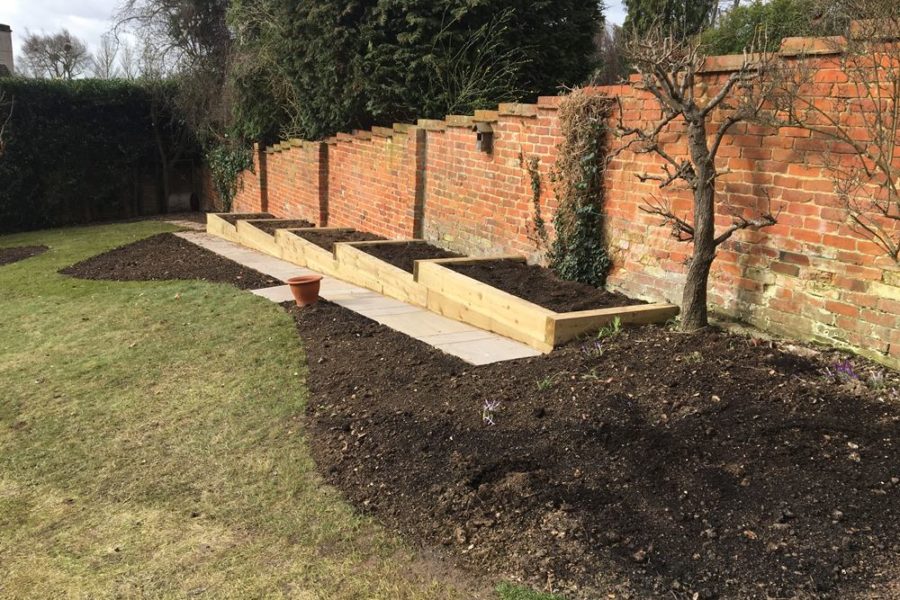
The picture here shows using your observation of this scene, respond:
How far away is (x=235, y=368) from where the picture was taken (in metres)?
5.70

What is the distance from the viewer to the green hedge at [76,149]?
16.6m

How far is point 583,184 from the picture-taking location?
20.7 feet

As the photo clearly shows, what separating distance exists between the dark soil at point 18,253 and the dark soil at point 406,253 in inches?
312

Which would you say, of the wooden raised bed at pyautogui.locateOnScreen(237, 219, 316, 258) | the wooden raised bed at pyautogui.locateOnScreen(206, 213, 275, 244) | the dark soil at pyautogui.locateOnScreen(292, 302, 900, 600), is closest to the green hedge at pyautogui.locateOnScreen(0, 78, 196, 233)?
the wooden raised bed at pyautogui.locateOnScreen(206, 213, 275, 244)

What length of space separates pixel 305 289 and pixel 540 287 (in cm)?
239

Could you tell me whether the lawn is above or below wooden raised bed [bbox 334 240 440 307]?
below

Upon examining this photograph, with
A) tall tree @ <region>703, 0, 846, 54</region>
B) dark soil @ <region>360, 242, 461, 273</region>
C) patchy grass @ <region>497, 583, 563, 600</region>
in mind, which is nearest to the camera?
patchy grass @ <region>497, 583, 563, 600</region>

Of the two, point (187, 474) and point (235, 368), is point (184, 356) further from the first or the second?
point (187, 474)

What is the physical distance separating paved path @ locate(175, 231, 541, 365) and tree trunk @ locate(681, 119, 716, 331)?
3.86 ft

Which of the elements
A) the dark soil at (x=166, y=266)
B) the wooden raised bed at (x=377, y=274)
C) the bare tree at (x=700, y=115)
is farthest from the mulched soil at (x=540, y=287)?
the dark soil at (x=166, y=266)

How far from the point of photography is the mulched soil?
5.91 meters

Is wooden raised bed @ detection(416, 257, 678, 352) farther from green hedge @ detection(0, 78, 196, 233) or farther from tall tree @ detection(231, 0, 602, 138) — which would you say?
green hedge @ detection(0, 78, 196, 233)

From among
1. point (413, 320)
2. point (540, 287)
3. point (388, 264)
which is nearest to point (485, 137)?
point (388, 264)

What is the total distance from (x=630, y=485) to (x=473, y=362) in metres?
2.09
